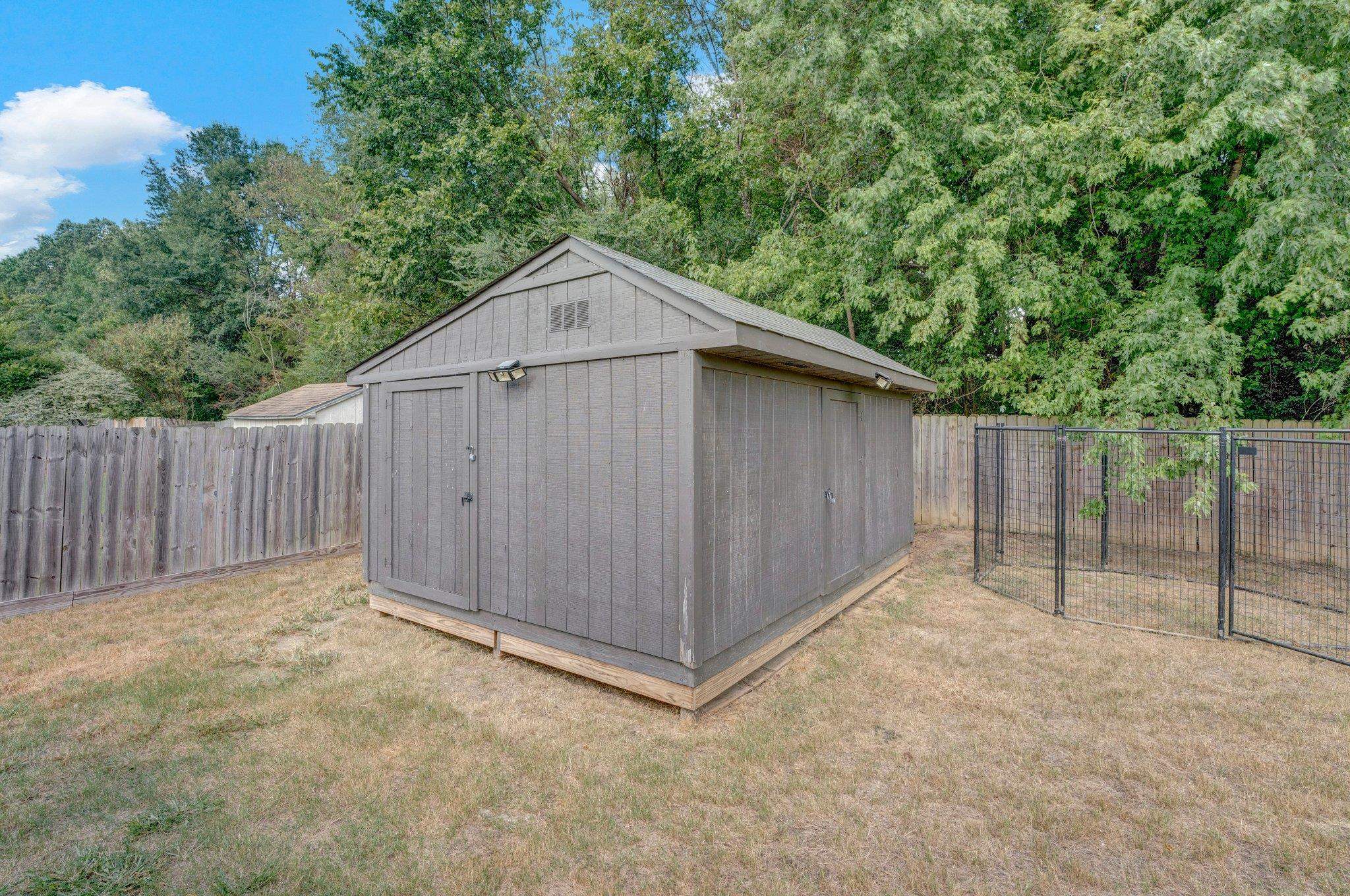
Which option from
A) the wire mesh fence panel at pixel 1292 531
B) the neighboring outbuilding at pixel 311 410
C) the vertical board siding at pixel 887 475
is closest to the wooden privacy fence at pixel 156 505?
the neighboring outbuilding at pixel 311 410

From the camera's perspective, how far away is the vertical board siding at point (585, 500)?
10.3 feet

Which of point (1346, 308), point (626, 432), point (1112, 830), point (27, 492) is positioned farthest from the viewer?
point (1346, 308)

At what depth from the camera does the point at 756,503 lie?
3604mm

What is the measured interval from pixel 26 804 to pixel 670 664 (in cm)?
281

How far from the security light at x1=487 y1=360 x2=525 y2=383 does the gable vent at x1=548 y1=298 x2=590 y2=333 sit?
1.10 ft

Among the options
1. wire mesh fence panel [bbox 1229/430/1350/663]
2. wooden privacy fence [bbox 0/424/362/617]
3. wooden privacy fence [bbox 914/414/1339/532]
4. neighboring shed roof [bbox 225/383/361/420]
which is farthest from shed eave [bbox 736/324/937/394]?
neighboring shed roof [bbox 225/383/361/420]

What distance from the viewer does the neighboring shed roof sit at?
468 inches

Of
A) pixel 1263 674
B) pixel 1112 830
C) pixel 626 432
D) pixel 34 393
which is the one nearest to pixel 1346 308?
pixel 1263 674

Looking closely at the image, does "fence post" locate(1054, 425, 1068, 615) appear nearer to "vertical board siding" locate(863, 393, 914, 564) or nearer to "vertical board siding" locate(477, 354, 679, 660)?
"vertical board siding" locate(863, 393, 914, 564)

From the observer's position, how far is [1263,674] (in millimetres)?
3541

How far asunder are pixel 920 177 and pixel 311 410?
1225 cm

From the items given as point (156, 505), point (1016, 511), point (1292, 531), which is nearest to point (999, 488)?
point (1016, 511)

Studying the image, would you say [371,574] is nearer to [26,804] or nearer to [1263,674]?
[26,804]

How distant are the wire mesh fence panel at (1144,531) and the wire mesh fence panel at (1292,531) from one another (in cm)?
28
